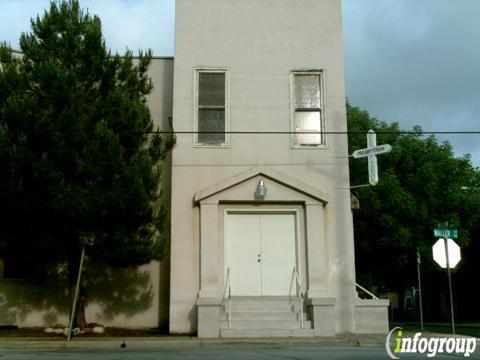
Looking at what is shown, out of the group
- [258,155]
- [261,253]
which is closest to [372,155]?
[258,155]

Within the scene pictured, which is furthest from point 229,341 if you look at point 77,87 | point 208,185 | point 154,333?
point 77,87

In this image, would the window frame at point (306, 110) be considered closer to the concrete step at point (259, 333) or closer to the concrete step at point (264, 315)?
the concrete step at point (264, 315)

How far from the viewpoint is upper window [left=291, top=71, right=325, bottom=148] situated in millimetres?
16438

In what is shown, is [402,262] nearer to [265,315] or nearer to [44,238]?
[265,315]

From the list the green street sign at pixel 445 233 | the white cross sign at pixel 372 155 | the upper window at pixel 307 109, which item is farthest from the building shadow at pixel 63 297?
the green street sign at pixel 445 233

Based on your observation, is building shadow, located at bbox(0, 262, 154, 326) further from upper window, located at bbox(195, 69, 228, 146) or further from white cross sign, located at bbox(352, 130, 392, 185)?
white cross sign, located at bbox(352, 130, 392, 185)

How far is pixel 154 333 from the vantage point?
593 inches

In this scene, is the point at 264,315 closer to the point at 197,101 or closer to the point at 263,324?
the point at 263,324

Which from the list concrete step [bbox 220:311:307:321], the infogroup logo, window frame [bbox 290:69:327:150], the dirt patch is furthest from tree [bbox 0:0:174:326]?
the infogroup logo

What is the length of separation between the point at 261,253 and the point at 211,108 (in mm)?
4066

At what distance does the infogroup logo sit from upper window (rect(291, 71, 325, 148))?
18.2 feet

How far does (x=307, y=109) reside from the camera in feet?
54.5

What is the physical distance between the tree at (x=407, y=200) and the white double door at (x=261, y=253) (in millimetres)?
9245

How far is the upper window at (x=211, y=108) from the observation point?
16.3 meters
